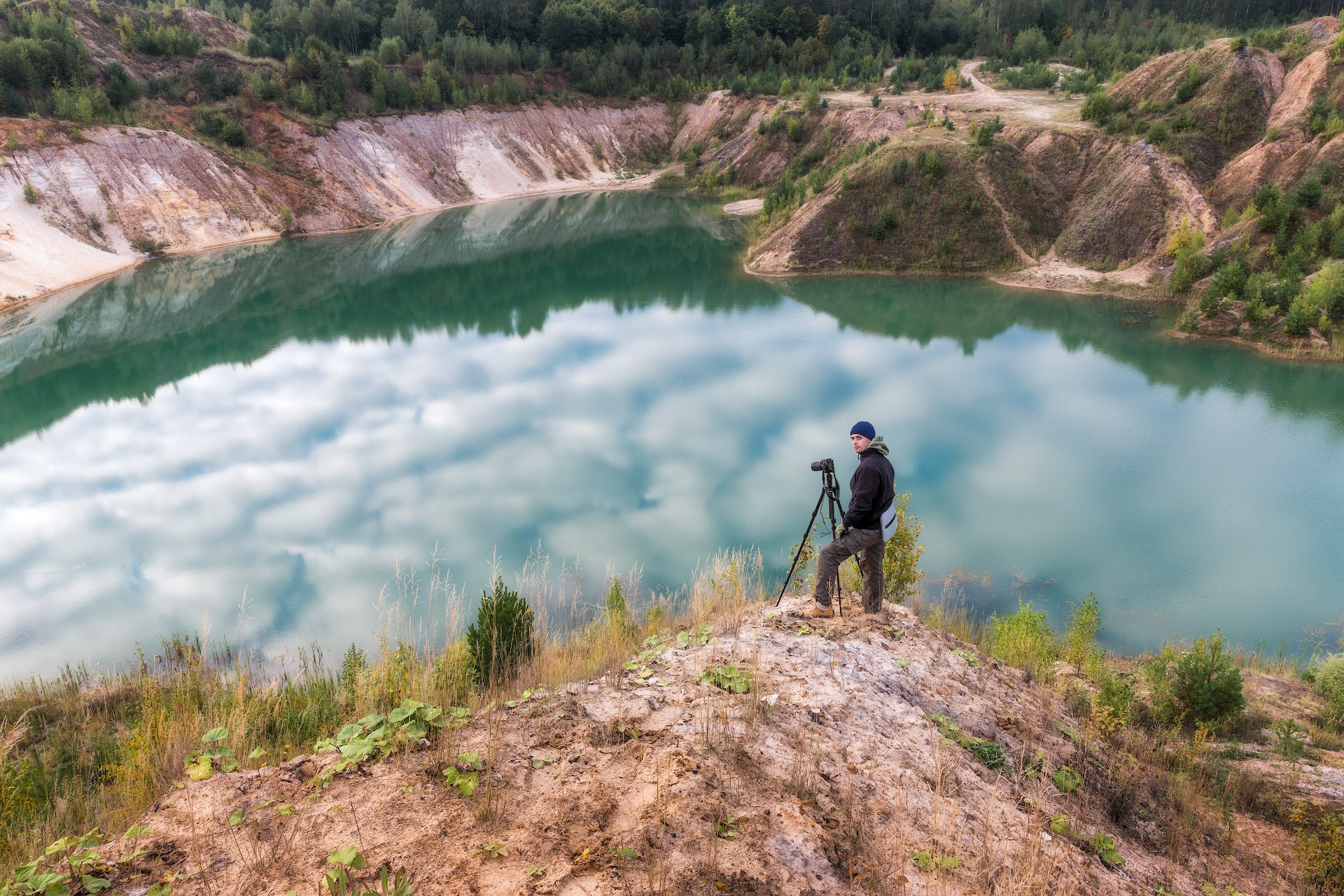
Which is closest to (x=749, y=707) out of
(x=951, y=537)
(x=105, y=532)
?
(x=951, y=537)

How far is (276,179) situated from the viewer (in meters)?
43.7

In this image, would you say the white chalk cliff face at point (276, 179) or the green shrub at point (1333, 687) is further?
the white chalk cliff face at point (276, 179)

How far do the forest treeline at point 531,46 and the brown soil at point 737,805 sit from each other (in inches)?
1906

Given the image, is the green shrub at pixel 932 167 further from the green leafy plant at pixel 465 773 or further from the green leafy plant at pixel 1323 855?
the green leafy plant at pixel 465 773

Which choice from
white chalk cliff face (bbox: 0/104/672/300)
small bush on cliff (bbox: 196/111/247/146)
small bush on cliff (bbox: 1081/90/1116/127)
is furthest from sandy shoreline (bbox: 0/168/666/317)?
small bush on cliff (bbox: 1081/90/1116/127)

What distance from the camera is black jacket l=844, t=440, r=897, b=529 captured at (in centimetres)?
707

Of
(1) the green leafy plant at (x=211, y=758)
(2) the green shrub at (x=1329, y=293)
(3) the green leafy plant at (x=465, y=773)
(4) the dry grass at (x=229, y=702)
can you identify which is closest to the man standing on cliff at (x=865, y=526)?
(4) the dry grass at (x=229, y=702)

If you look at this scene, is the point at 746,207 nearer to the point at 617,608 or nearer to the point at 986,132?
the point at 986,132

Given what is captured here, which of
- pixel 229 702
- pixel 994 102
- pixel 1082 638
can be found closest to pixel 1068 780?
pixel 1082 638

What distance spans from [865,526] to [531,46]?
245 feet

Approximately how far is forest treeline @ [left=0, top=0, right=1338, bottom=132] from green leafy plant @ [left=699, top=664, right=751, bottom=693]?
48.8 meters

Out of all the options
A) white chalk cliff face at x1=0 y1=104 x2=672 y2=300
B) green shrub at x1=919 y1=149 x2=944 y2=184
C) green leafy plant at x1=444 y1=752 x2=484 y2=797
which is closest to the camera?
green leafy plant at x1=444 y1=752 x2=484 y2=797

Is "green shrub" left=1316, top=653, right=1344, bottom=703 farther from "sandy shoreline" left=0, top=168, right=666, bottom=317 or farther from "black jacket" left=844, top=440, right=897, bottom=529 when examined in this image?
"sandy shoreline" left=0, top=168, right=666, bottom=317

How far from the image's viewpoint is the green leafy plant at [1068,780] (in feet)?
17.8
